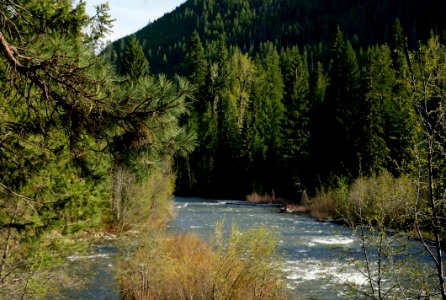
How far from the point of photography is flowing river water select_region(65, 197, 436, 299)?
1079 centimetres

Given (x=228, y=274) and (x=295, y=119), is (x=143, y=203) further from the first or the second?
(x=295, y=119)

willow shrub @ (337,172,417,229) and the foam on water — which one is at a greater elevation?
willow shrub @ (337,172,417,229)

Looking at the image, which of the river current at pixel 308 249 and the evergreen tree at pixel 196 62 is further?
the evergreen tree at pixel 196 62

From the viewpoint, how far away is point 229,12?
17275cm

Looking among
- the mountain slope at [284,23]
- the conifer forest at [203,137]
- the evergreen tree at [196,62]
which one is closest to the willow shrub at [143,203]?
the conifer forest at [203,137]

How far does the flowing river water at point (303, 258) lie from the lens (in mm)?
10789

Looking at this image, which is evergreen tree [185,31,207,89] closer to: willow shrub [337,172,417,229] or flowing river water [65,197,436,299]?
flowing river water [65,197,436,299]

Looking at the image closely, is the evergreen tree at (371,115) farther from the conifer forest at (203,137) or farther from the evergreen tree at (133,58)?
the evergreen tree at (133,58)

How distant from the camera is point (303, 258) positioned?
15.0 meters

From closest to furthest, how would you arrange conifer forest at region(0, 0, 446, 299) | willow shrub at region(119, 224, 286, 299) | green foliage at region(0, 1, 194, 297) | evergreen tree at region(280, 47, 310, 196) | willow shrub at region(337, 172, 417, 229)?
green foliage at region(0, 1, 194, 297)
conifer forest at region(0, 0, 446, 299)
willow shrub at region(337, 172, 417, 229)
willow shrub at region(119, 224, 286, 299)
evergreen tree at region(280, 47, 310, 196)

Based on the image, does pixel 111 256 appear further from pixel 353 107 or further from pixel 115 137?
pixel 353 107

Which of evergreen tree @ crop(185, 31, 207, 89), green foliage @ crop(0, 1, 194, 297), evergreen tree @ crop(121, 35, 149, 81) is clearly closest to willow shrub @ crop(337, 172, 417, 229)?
green foliage @ crop(0, 1, 194, 297)

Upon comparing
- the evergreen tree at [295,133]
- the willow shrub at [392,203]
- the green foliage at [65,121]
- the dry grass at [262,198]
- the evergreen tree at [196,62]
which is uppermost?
the evergreen tree at [196,62]

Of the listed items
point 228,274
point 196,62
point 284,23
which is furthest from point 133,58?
Answer: point 284,23
